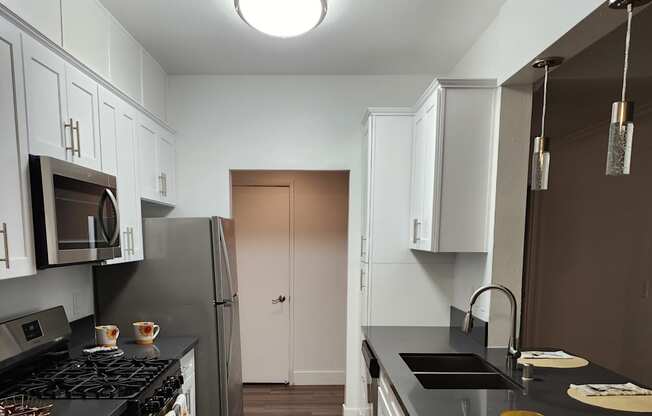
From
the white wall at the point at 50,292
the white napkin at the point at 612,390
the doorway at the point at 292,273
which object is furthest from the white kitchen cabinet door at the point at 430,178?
the white wall at the point at 50,292

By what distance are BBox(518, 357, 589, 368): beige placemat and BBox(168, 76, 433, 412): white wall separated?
1305 mm

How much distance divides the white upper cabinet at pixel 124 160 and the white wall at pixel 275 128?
2.22ft

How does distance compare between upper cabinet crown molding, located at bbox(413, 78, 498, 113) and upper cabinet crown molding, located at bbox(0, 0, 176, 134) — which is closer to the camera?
upper cabinet crown molding, located at bbox(0, 0, 176, 134)

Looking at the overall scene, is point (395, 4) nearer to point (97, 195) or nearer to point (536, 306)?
point (97, 195)

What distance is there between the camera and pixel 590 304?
102 inches

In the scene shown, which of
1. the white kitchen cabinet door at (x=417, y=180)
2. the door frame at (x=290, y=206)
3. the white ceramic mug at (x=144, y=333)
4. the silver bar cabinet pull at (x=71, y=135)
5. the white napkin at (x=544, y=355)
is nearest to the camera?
the silver bar cabinet pull at (x=71, y=135)

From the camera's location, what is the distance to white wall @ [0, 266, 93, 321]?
1517 millimetres

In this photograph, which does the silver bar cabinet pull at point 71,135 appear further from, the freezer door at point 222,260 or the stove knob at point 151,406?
the stove knob at point 151,406

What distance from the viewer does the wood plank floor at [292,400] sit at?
2998 millimetres

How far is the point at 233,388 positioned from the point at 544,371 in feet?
6.20

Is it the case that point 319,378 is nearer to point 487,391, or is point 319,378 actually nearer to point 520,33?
point 487,391

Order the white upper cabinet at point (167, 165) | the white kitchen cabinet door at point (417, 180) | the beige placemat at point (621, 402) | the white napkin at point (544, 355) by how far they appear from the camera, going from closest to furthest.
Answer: the beige placemat at point (621, 402), the white napkin at point (544, 355), the white kitchen cabinet door at point (417, 180), the white upper cabinet at point (167, 165)

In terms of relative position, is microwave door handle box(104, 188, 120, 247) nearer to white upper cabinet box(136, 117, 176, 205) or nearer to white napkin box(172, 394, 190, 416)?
white upper cabinet box(136, 117, 176, 205)

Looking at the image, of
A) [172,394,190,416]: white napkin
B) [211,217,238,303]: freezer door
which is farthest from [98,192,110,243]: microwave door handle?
[172,394,190,416]: white napkin
